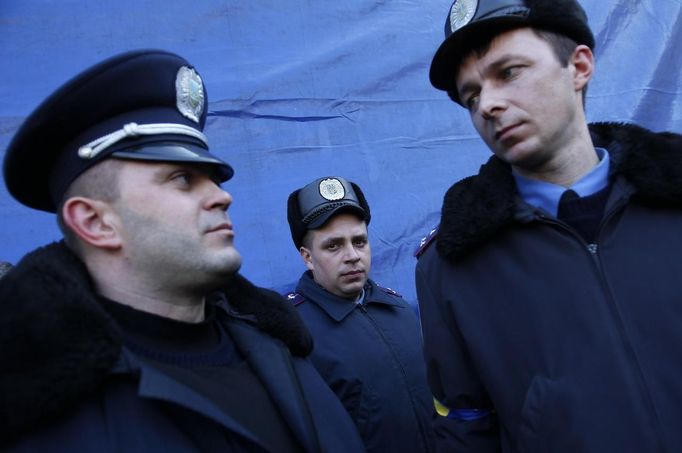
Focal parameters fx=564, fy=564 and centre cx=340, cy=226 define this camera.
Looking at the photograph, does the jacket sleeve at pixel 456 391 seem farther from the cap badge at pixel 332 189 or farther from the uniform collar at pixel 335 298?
the cap badge at pixel 332 189

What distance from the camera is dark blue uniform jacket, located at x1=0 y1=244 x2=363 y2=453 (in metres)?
1.08

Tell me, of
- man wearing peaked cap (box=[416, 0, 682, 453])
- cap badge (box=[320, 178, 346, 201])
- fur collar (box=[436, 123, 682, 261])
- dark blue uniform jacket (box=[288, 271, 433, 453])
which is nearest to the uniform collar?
dark blue uniform jacket (box=[288, 271, 433, 453])

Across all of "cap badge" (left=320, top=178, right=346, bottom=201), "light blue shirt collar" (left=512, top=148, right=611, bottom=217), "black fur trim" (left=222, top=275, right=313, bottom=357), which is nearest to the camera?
"light blue shirt collar" (left=512, top=148, right=611, bottom=217)

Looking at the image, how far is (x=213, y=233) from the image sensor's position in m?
1.47

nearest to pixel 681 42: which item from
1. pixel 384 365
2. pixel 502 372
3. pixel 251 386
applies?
pixel 384 365

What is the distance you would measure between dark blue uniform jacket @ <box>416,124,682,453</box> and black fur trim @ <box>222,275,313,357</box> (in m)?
0.41

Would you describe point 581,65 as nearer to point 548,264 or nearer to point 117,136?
point 548,264

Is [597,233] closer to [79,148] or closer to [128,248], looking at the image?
[128,248]

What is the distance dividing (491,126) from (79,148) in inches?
A: 41.3

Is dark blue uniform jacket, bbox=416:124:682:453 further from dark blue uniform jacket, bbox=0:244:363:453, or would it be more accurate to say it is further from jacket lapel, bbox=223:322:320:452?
dark blue uniform jacket, bbox=0:244:363:453

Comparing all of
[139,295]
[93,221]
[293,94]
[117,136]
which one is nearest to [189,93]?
[117,136]

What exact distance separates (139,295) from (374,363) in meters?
1.34

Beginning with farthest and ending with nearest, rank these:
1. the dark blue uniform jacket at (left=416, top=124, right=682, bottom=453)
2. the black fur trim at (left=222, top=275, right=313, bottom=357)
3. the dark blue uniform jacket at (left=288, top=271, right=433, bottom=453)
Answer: the dark blue uniform jacket at (left=288, top=271, right=433, bottom=453)
the black fur trim at (left=222, top=275, right=313, bottom=357)
the dark blue uniform jacket at (left=416, top=124, right=682, bottom=453)

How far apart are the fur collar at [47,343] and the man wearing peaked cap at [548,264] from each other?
81 cm
